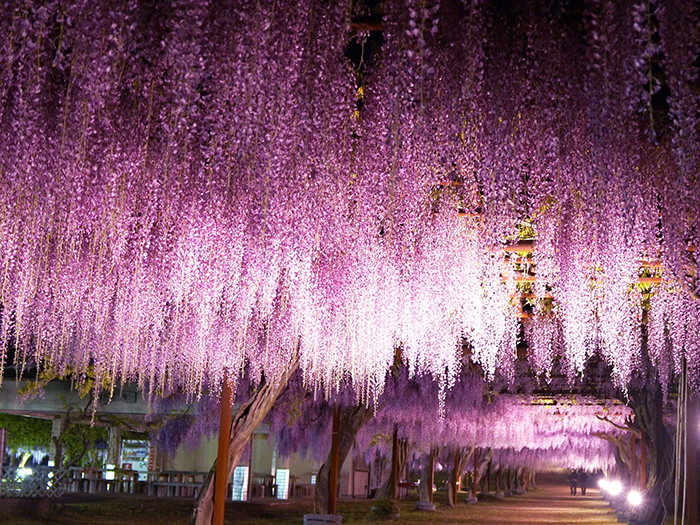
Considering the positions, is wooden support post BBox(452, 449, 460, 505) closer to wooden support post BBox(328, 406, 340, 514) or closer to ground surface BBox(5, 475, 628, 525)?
ground surface BBox(5, 475, 628, 525)

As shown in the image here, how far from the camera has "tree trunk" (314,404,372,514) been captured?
13.4m

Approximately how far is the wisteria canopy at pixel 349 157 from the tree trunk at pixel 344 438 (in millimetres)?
5640

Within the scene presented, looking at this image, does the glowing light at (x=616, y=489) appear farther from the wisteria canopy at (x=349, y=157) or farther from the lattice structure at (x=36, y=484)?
the wisteria canopy at (x=349, y=157)

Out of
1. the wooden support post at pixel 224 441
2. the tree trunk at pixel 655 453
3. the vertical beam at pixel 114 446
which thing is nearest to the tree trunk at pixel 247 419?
the wooden support post at pixel 224 441

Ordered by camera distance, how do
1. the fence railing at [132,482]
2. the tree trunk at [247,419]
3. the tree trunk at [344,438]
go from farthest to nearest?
1. the fence railing at [132,482]
2. the tree trunk at [344,438]
3. the tree trunk at [247,419]

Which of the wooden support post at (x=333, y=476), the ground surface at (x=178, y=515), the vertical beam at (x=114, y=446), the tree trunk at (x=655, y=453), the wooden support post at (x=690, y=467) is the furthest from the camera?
the vertical beam at (x=114, y=446)

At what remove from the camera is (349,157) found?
5273mm

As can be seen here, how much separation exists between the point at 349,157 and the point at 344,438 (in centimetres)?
1039

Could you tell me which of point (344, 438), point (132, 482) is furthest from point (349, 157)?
point (132, 482)

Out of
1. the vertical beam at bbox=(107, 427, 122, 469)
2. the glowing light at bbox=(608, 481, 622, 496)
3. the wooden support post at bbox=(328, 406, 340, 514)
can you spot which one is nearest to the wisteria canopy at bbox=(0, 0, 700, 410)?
the wooden support post at bbox=(328, 406, 340, 514)

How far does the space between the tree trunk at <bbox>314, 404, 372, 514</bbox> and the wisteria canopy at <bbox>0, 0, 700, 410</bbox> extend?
5.64 metres

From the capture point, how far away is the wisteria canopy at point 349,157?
377cm

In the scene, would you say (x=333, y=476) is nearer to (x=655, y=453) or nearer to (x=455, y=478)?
(x=655, y=453)

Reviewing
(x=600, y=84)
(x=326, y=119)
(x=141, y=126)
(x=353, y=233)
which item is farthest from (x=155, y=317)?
(x=600, y=84)
